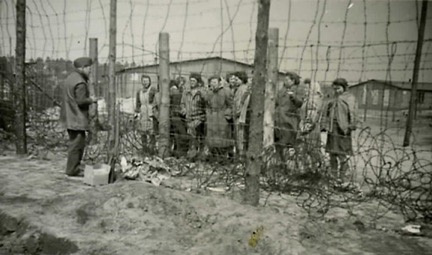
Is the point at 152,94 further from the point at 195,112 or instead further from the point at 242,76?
the point at 242,76

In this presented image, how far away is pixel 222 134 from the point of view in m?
7.02

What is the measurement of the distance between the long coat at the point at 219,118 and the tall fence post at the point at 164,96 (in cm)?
74

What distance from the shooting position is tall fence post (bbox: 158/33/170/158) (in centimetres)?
696

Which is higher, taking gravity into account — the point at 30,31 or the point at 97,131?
the point at 30,31

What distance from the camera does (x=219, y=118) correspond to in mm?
7070

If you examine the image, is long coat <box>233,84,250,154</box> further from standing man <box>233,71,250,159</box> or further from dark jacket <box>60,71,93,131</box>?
dark jacket <box>60,71,93,131</box>

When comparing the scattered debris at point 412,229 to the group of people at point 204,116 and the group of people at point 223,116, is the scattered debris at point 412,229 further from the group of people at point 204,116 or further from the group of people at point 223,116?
the group of people at point 204,116

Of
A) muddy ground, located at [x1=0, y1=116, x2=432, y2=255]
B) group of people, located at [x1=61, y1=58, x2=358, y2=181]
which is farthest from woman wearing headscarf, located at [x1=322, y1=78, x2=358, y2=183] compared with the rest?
muddy ground, located at [x1=0, y1=116, x2=432, y2=255]

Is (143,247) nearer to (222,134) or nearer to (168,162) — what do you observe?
(168,162)

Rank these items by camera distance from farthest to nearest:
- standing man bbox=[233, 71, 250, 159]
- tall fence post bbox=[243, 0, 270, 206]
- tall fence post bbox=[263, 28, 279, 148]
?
standing man bbox=[233, 71, 250, 159]
tall fence post bbox=[263, 28, 279, 148]
tall fence post bbox=[243, 0, 270, 206]

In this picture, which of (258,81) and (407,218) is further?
(407,218)

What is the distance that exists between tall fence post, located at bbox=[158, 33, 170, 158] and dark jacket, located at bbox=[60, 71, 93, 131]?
1436mm

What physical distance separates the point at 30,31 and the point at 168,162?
201 inches

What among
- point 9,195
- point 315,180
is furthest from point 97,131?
point 315,180
